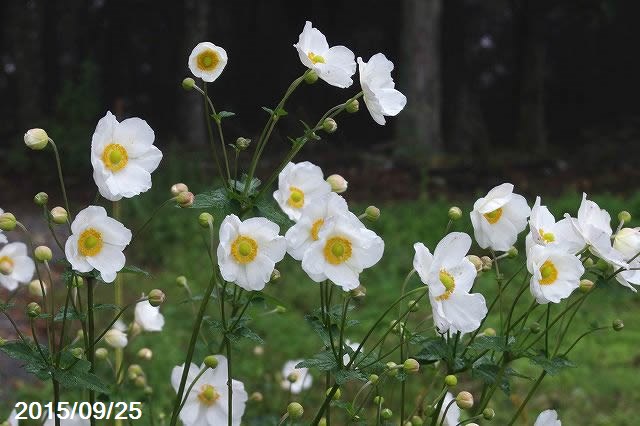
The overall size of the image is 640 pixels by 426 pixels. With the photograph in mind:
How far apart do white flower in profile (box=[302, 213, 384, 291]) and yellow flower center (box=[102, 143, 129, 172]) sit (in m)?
0.28

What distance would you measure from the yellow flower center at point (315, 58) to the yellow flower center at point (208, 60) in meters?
0.14

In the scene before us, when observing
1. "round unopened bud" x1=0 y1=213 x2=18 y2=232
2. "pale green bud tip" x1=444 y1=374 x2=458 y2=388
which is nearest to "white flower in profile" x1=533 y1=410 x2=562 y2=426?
"pale green bud tip" x1=444 y1=374 x2=458 y2=388

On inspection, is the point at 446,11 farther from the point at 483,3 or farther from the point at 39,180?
the point at 39,180

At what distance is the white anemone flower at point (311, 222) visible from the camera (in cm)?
114

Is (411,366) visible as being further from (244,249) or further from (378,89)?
(378,89)

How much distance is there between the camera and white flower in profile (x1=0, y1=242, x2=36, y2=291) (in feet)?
5.27

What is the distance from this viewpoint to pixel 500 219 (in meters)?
1.32

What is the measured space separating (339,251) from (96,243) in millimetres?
305

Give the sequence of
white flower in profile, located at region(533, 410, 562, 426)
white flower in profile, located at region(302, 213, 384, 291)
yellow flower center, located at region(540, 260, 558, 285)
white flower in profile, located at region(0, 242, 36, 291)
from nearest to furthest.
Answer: white flower in profile, located at region(302, 213, 384, 291) → yellow flower center, located at region(540, 260, 558, 285) → white flower in profile, located at region(533, 410, 562, 426) → white flower in profile, located at region(0, 242, 36, 291)

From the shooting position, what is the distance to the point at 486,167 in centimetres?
852

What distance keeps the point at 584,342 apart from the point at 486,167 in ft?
14.0

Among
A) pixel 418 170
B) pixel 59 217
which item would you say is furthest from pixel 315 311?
pixel 418 170

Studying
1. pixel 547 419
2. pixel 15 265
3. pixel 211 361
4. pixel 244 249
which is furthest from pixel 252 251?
pixel 15 265

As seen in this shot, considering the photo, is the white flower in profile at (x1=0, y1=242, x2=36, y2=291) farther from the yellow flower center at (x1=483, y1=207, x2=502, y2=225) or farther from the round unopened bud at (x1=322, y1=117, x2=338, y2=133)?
the yellow flower center at (x1=483, y1=207, x2=502, y2=225)
